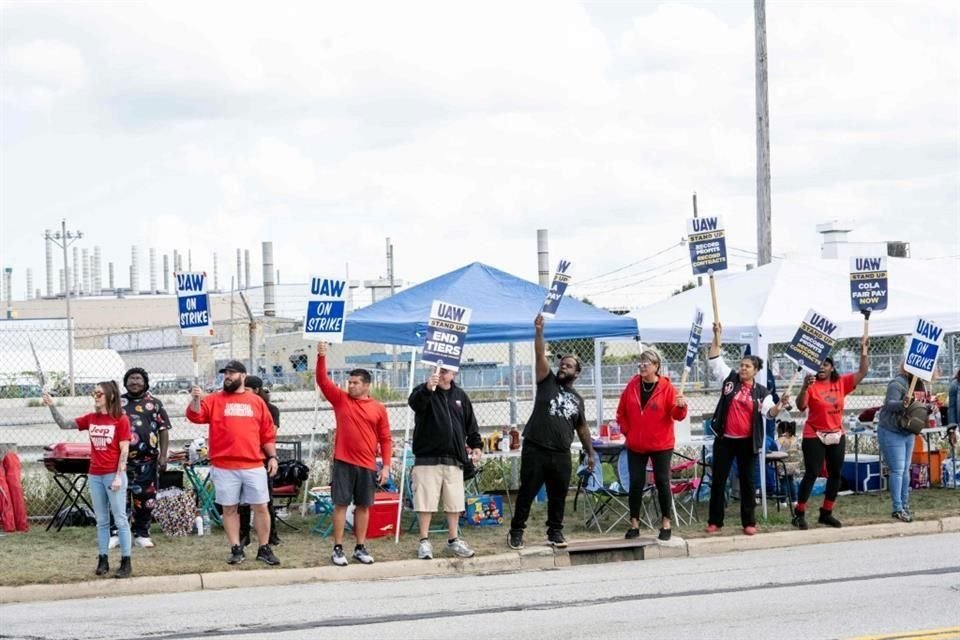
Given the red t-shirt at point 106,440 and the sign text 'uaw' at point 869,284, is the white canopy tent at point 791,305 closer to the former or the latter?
the sign text 'uaw' at point 869,284

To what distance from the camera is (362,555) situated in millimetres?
11789

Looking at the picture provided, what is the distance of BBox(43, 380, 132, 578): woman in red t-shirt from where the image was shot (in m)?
11.1

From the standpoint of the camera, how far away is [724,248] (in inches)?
547

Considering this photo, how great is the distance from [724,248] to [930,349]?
8.44 ft

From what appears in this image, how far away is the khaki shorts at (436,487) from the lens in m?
12.2

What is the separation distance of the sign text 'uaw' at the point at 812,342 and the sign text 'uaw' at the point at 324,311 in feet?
→ 14.9

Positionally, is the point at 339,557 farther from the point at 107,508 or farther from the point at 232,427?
the point at 107,508

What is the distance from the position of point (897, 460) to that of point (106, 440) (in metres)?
8.28

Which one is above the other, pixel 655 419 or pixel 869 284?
pixel 869 284

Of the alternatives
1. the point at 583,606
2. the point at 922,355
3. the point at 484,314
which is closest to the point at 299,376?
the point at 484,314

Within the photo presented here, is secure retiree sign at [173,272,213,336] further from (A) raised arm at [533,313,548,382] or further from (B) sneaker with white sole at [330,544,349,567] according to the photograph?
(A) raised arm at [533,313,548,382]

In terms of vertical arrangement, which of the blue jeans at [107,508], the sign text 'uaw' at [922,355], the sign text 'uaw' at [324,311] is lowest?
the blue jeans at [107,508]

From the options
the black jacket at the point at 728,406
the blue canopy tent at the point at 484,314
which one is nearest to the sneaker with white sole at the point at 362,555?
the blue canopy tent at the point at 484,314

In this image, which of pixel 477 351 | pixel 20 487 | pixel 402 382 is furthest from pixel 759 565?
pixel 477 351
